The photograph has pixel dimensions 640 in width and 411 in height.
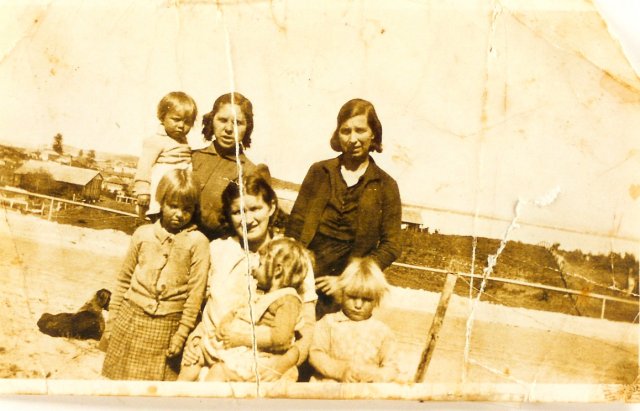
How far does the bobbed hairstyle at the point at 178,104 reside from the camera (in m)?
1.84

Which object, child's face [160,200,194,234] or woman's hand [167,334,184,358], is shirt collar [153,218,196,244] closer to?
child's face [160,200,194,234]

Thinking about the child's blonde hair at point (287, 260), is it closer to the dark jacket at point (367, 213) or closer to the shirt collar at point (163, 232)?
the dark jacket at point (367, 213)

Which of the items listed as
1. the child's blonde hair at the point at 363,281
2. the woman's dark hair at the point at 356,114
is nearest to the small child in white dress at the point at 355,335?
the child's blonde hair at the point at 363,281

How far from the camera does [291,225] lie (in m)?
1.85

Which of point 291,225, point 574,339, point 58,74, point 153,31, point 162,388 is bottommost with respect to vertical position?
point 162,388

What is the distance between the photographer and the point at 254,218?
6.01 ft

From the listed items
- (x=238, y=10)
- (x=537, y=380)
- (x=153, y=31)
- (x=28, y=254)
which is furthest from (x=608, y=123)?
(x=28, y=254)

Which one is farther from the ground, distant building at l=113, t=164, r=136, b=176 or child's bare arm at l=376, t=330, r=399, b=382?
distant building at l=113, t=164, r=136, b=176

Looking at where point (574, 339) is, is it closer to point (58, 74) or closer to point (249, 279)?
point (249, 279)

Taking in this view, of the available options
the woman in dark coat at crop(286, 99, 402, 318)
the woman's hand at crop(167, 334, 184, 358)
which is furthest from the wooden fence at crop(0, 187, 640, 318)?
the woman's hand at crop(167, 334, 184, 358)

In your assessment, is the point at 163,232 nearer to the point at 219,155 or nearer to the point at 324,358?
the point at 219,155

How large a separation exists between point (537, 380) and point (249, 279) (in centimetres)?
81

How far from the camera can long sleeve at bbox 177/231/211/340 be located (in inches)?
71.4

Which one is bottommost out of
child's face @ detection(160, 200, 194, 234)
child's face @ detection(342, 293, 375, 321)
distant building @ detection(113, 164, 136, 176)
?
child's face @ detection(342, 293, 375, 321)
